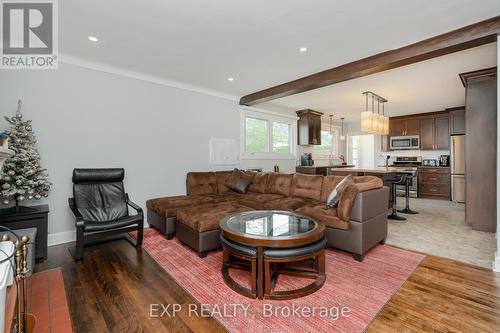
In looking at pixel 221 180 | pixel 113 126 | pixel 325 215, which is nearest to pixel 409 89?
pixel 325 215

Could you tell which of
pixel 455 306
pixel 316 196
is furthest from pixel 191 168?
pixel 455 306

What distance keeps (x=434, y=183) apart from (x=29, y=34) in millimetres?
9081

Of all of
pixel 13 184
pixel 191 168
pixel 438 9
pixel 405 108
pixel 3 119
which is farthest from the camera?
pixel 405 108

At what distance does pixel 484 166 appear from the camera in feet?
12.6

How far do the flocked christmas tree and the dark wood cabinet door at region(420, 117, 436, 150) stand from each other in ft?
29.3

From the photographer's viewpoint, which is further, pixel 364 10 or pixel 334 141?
pixel 334 141

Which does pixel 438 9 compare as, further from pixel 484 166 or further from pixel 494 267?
pixel 484 166

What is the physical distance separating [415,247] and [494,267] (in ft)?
2.48

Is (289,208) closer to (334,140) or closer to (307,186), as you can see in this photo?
(307,186)

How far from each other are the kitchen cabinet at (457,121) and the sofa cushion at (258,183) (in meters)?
5.68

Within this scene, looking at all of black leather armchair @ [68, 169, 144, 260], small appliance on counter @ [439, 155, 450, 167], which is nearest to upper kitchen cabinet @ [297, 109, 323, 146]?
small appliance on counter @ [439, 155, 450, 167]

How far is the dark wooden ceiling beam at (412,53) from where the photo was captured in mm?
2451

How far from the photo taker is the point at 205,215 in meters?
2.97

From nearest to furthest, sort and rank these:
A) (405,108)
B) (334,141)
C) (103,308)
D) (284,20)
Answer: (103,308) → (284,20) → (405,108) → (334,141)
